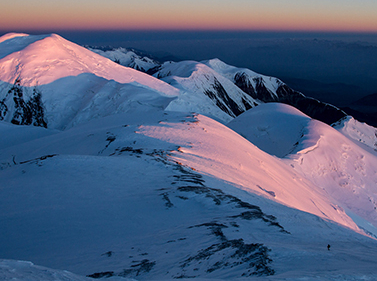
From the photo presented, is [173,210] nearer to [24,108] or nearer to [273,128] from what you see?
[273,128]

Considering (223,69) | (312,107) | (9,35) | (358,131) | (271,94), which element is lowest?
(312,107)

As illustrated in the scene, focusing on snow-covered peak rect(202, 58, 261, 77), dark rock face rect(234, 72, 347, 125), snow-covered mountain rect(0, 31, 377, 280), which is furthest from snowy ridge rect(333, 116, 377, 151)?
snow-covered peak rect(202, 58, 261, 77)

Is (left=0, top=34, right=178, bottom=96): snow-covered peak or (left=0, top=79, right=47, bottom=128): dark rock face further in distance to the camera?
(left=0, top=34, right=178, bottom=96): snow-covered peak

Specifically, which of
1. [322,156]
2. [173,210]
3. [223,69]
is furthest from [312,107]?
[173,210]

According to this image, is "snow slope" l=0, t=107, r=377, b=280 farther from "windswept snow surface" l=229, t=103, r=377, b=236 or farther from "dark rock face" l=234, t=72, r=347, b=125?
"dark rock face" l=234, t=72, r=347, b=125

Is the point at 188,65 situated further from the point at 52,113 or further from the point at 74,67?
the point at 52,113
